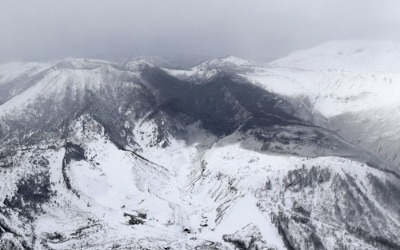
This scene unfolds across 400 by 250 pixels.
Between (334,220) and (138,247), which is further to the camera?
(334,220)

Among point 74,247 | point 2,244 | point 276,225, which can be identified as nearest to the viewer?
point 2,244

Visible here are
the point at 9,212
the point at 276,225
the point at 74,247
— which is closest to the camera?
the point at 74,247

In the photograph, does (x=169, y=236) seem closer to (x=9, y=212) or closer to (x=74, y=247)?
(x=74, y=247)

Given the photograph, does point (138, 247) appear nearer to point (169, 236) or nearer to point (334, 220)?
point (169, 236)

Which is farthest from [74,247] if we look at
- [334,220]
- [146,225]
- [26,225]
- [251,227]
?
[334,220]

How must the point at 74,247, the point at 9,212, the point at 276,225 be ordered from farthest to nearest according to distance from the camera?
the point at 276,225 → the point at 9,212 → the point at 74,247

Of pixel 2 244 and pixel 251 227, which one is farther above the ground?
pixel 2 244

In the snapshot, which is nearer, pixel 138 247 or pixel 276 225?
pixel 138 247

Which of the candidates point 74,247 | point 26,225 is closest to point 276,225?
point 74,247

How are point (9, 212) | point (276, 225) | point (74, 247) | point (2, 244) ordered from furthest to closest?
point (276, 225) < point (9, 212) < point (74, 247) < point (2, 244)
